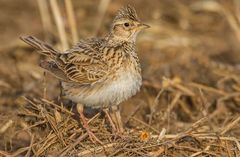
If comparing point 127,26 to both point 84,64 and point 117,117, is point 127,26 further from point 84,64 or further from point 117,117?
point 117,117

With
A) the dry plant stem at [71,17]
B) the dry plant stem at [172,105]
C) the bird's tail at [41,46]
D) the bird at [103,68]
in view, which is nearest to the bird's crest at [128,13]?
the bird at [103,68]

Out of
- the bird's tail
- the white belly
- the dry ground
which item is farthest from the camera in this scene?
the bird's tail

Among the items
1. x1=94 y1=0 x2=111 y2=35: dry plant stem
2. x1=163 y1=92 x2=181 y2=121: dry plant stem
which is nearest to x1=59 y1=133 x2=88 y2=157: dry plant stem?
x1=163 y1=92 x2=181 y2=121: dry plant stem

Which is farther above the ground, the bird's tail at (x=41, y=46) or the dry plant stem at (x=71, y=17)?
the dry plant stem at (x=71, y=17)

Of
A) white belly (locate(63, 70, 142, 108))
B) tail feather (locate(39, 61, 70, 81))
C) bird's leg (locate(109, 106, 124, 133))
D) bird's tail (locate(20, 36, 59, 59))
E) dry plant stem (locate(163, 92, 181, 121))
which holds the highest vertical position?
bird's tail (locate(20, 36, 59, 59))

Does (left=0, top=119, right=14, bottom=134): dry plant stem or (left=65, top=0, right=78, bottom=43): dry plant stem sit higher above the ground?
(left=65, top=0, right=78, bottom=43): dry plant stem

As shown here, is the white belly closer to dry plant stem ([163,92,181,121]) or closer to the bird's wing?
the bird's wing

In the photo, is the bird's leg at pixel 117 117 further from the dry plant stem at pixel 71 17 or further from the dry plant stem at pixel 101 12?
the dry plant stem at pixel 101 12

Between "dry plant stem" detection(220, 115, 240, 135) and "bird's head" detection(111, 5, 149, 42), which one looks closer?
"dry plant stem" detection(220, 115, 240, 135)

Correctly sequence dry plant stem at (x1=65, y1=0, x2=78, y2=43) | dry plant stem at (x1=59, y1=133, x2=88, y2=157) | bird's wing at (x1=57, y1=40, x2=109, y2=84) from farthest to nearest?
dry plant stem at (x1=65, y1=0, x2=78, y2=43) → bird's wing at (x1=57, y1=40, x2=109, y2=84) → dry plant stem at (x1=59, y1=133, x2=88, y2=157)
